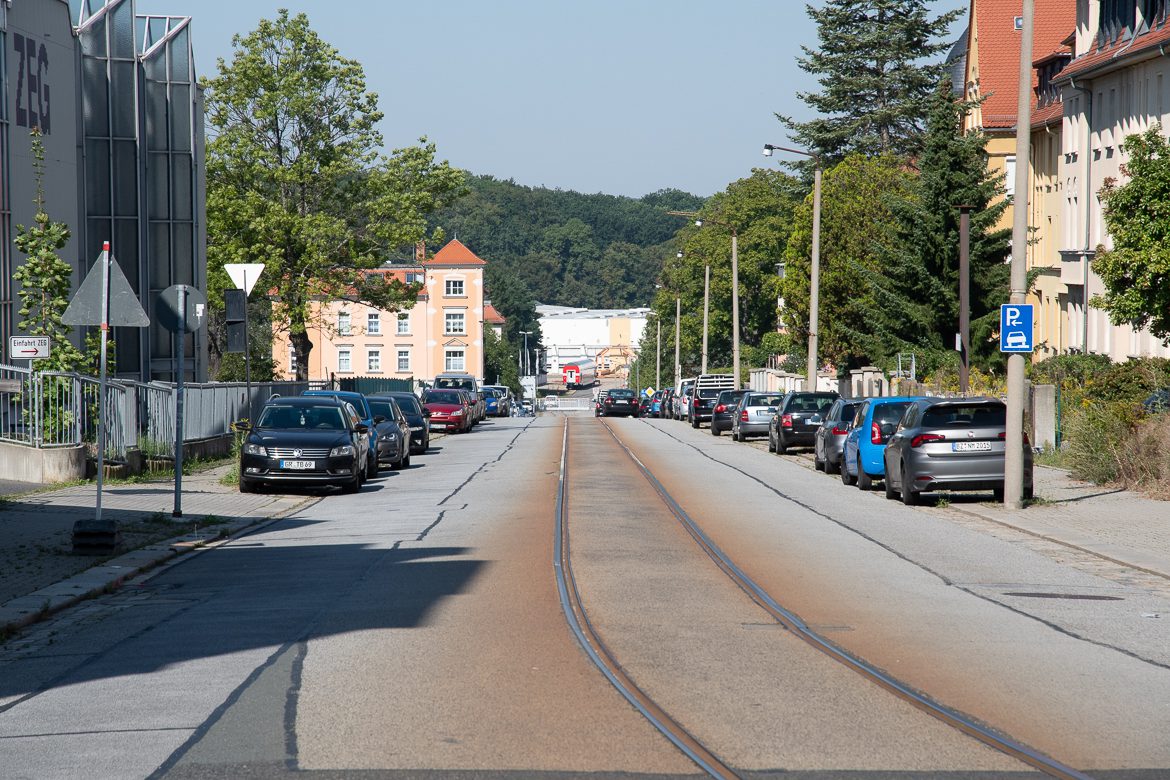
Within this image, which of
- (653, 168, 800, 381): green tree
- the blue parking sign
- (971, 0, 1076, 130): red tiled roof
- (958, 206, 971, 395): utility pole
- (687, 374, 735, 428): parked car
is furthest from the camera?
(653, 168, 800, 381): green tree

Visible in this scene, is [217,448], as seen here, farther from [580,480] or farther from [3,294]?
[580,480]

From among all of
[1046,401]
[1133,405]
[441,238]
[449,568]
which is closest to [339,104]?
[441,238]

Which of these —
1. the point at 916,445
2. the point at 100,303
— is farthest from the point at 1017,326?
the point at 100,303

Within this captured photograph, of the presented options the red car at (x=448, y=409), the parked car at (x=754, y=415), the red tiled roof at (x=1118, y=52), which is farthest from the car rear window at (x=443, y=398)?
the red tiled roof at (x=1118, y=52)

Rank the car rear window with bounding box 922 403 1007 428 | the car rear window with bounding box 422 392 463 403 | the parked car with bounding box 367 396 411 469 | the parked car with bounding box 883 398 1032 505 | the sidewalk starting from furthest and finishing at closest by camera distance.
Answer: the car rear window with bounding box 422 392 463 403
the parked car with bounding box 367 396 411 469
the car rear window with bounding box 922 403 1007 428
the parked car with bounding box 883 398 1032 505
the sidewalk

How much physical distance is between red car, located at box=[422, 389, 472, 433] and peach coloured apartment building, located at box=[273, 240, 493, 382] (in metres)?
64.4

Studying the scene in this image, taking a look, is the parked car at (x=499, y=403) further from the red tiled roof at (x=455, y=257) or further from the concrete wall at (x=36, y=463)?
the concrete wall at (x=36, y=463)

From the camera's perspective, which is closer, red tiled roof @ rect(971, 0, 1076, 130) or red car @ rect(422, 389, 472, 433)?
red car @ rect(422, 389, 472, 433)

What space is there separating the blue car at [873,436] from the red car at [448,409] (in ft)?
89.0

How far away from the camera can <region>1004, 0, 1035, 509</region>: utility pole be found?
19.5 meters

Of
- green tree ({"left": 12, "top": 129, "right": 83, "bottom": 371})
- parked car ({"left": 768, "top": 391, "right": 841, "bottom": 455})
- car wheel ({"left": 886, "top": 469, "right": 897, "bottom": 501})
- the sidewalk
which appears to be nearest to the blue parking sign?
car wheel ({"left": 886, "top": 469, "right": 897, "bottom": 501})

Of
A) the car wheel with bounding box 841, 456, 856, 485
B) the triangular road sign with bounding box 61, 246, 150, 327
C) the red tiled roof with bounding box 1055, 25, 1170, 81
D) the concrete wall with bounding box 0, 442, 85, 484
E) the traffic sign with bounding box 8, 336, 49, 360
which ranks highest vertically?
the red tiled roof with bounding box 1055, 25, 1170, 81

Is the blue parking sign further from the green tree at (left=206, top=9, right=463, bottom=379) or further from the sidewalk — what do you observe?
the green tree at (left=206, top=9, right=463, bottom=379)

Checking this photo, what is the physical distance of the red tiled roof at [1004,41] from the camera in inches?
2386
